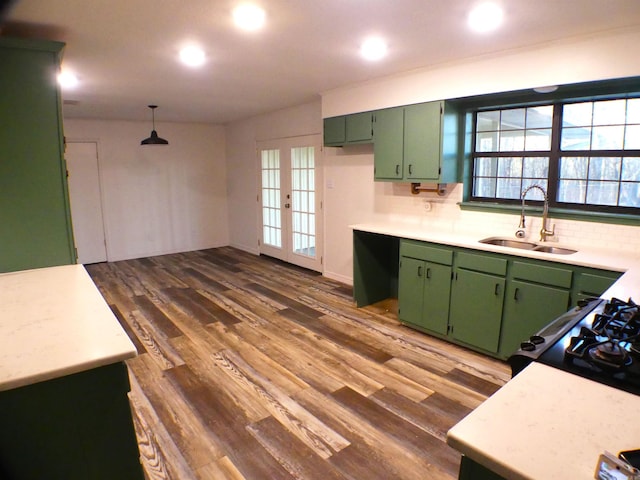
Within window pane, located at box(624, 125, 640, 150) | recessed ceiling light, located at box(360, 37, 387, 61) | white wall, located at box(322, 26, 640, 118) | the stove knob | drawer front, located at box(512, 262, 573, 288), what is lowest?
drawer front, located at box(512, 262, 573, 288)

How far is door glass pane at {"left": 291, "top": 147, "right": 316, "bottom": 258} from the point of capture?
19.3ft

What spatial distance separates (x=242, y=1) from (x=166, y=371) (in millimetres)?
2651

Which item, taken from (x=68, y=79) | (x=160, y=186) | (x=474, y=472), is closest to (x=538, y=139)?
(x=474, y=472)

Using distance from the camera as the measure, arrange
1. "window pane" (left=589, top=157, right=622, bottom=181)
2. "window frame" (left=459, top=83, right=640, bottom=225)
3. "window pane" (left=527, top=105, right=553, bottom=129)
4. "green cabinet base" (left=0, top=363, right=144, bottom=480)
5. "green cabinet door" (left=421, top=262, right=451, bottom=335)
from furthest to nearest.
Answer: "green cabinet door" (left=421, top=262, right=451, bottom=335) → "window pane" (left=527, top=105, right=553, bottom=129) → "window pane" (left=589, top=157, right=622, bottom=181) → "window frame" (left=459, top=83, right=640, bottom=225) → "green cabinet base" (left=0, top=363, right=144, bottom=480)

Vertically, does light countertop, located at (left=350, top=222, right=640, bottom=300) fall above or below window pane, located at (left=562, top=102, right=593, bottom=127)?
below

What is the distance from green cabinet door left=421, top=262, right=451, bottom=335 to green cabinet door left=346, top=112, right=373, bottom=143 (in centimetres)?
165

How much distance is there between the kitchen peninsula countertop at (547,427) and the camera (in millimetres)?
818

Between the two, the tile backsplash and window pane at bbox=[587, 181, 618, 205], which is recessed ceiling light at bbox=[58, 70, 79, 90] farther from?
window pane at bbox=[587, 181, 618, 205]

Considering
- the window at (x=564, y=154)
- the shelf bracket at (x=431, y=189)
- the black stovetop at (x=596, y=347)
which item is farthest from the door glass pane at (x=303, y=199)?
the black stovetop at (x=596, y=347)

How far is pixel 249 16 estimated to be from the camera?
8.04 ft

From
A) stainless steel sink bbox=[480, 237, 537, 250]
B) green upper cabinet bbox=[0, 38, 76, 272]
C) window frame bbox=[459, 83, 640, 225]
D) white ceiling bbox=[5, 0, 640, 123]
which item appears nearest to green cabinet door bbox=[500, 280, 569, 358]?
stainless steel sink bbox=[480, 237, 537, 250]

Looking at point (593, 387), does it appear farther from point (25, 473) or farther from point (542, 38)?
point (542, 38)

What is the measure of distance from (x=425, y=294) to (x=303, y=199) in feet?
9.60

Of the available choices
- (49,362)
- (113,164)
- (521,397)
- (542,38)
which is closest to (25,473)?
(49,362)
